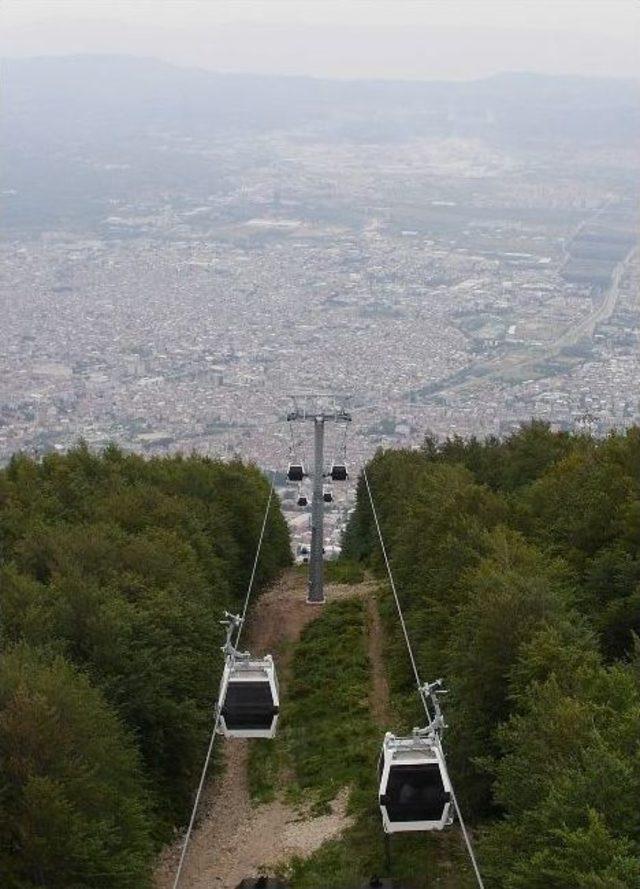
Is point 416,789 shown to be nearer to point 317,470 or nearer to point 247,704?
point 247,704

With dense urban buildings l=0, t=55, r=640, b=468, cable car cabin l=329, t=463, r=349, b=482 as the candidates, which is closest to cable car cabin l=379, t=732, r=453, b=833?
cable car cabin l=329, t=463, r=349, b=482

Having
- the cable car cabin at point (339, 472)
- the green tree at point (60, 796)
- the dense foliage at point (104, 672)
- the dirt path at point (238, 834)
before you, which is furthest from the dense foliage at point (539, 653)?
the green tree at point (60, 796)

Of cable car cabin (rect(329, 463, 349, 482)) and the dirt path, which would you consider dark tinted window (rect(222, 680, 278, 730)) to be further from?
cable car cabin (rect(329, 463, 349, 482))

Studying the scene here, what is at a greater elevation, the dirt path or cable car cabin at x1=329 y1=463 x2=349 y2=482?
cable car cabin at x1=329 y1=463 x2=349 y2=482

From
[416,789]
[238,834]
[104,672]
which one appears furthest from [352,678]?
[416,789]

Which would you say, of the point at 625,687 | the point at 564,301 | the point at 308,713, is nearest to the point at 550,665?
the point at 625,687

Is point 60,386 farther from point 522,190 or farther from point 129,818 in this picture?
point 522,190
